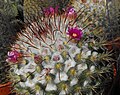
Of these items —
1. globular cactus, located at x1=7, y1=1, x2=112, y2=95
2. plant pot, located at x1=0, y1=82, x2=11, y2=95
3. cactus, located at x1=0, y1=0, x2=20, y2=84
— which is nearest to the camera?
globular cactus, located at x1=7, y1=1, x2=112, y2=95

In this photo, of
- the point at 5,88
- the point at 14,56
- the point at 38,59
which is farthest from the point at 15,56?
the point at 5,88

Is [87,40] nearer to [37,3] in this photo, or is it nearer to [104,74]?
[104,74]

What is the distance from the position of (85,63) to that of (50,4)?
2.63 ft

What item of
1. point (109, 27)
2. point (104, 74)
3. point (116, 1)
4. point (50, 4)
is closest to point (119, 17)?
point (116, 1)

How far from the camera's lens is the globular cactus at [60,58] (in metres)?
1.21

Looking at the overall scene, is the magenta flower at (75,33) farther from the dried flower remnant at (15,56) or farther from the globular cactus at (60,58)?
the dried flower remnant at (15,56)

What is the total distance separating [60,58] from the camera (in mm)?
1206

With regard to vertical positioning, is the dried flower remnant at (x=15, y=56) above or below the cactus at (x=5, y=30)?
below

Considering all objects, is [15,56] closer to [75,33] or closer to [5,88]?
[75,33]

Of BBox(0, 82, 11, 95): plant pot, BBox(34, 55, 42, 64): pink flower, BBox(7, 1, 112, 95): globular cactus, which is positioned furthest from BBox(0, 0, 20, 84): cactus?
BBox(34, 55, 42, 64): pink flower

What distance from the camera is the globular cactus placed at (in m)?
1.21

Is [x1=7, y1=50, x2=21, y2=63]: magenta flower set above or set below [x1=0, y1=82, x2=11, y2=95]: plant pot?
above

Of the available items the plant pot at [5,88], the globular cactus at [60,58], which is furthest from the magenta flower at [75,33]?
the plant pot at [5,88]

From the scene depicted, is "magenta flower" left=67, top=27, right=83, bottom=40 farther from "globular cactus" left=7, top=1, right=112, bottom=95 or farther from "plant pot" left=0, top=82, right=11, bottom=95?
"plant pot" left=0, top=82, right=11, bottom=95
